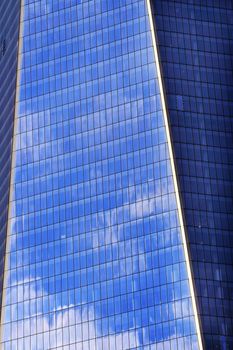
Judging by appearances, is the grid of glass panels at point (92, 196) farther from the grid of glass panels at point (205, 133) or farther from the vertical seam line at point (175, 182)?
the grid of glass panels at point (205, 133)

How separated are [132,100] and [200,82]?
9033 millimetres

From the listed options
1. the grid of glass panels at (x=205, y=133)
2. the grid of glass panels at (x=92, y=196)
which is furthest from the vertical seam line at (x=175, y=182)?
the grid of glass panels at (x=205, y=133)

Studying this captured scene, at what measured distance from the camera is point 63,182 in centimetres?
18838

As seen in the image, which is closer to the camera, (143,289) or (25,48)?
(143,289)

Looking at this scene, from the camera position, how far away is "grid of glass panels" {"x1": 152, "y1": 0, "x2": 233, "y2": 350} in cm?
17788

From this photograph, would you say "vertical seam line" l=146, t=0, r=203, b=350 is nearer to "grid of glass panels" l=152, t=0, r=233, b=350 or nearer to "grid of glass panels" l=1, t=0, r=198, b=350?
"grid of glass panels" l=1, t=0, r=198, b=350

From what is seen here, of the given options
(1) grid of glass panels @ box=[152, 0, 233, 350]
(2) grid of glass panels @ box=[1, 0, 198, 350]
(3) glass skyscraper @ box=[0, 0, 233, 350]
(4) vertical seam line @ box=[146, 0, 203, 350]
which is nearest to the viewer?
(4) vertical seam line @ box=[146, 0, 203, 350]

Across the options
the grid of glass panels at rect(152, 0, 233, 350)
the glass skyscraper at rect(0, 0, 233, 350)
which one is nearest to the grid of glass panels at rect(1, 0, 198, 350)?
the glass skyscraper at rect(0, 0, 233, 350)

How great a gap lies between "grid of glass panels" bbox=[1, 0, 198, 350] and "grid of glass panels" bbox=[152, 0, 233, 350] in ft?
7.73

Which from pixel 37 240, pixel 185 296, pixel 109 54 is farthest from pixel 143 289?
pixel 109 54

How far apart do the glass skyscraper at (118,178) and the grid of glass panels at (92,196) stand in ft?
0.54

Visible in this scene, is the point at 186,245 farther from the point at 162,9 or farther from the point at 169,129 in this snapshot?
the point at 162,9

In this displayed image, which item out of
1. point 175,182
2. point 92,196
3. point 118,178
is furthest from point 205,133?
point 92,196

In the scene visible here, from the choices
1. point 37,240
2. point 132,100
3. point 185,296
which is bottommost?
point 185,296
